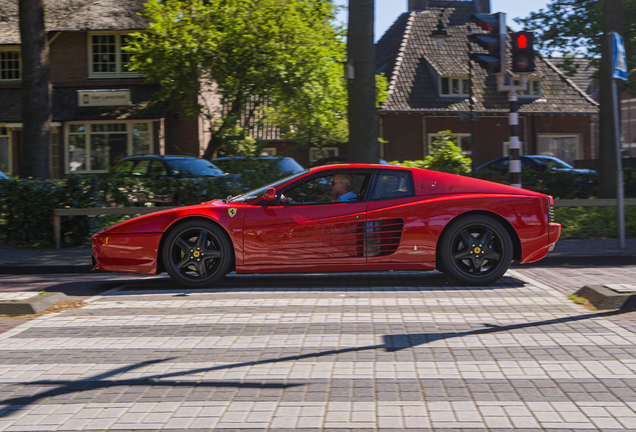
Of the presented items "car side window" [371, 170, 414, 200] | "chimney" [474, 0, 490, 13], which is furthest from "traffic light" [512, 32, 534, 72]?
"chimney" [474, 0, 490, 13]

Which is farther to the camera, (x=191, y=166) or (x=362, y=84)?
(x=191, y=166)

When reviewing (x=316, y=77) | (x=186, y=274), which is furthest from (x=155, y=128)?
(x=186, y=274)

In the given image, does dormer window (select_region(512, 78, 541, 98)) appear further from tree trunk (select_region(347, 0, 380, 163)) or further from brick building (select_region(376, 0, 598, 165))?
tree trunk (select_region(347, 0, 380, 163))

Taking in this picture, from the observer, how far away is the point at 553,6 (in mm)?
21484

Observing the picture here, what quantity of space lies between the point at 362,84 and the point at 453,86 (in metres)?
24.7

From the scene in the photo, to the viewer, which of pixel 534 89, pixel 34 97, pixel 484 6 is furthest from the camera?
pixel 484 6

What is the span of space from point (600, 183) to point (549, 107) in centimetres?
2198

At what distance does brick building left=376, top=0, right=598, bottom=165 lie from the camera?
33719 millimetres

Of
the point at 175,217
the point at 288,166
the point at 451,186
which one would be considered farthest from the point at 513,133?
the point at 175,217

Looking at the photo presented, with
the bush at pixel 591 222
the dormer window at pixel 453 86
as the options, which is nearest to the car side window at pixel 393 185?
the bush at pixel 591 222

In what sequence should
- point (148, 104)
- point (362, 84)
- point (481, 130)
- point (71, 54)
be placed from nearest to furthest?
1. point (362, 84)
2. point (148, 104)
3. point (71, 54)
4. point (481, 130)

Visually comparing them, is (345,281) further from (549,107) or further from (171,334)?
(549,107)

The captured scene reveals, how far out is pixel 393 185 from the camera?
294 inches

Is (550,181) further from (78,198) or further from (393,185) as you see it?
(78,198)
